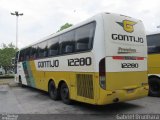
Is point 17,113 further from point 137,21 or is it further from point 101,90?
point 137,21

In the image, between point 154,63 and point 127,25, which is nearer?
point 127,25

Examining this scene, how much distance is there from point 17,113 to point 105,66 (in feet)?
11.9

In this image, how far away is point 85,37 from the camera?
891 centimetres

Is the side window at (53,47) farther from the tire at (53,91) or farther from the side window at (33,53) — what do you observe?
the side window at (33,53)

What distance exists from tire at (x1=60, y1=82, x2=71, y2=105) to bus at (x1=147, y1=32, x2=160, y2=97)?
4092 millimetres

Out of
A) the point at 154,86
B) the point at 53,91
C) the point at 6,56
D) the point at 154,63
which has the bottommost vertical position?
the point at 53,91

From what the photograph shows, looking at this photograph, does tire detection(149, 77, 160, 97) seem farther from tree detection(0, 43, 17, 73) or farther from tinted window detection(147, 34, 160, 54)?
tree detection(0, 43, 17, 73)

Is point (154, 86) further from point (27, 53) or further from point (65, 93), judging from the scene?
point (27, 53)

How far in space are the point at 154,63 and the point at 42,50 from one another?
223 inches

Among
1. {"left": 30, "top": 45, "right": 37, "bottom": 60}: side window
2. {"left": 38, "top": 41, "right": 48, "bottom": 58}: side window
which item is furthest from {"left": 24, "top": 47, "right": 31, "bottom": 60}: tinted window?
{"left": 38, "top": 41, "right": 48, "bottom": 58}: side window

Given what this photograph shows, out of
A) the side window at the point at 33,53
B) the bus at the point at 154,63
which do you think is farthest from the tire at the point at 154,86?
the side window at the point at 33,53

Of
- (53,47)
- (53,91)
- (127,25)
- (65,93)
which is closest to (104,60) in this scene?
(127,25)

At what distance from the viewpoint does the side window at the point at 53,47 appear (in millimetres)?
11341

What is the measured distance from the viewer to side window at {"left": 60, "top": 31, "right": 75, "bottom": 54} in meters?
9.85
